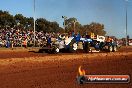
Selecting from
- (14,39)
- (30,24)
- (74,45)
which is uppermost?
(30,24)

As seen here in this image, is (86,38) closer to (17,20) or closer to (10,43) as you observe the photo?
(10,43)

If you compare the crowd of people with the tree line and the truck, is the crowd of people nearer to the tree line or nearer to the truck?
the tree line

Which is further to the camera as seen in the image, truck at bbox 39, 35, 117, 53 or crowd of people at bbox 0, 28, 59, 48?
crowd of people at bbox 0, 28, 59, 48

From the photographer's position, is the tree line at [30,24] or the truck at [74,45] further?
the tree line at [30,24]

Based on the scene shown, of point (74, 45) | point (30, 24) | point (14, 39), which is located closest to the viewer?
point (74, 45)

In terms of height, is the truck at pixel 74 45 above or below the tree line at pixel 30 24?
below

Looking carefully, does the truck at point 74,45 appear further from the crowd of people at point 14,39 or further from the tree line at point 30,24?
the tree line at point 30,24

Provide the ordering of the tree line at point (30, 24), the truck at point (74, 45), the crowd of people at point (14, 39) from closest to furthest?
the truck at point (74, 45) → the crowd of people at point (14, 39) → the tree line at point (30, 24)

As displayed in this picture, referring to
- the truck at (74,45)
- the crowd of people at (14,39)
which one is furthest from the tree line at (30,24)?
the truck at (74,45)

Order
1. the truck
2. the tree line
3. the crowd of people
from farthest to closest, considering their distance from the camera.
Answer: the tree line
the crowd of people
the truck

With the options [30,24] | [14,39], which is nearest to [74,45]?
[14,39]

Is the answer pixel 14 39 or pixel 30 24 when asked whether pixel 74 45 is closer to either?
pixel 14 39

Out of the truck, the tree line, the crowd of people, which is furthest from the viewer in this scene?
the tree line

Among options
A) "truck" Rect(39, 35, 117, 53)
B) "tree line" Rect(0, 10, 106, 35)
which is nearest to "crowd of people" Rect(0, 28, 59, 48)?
"tree line" Rect(0, 10, 106, 35)
